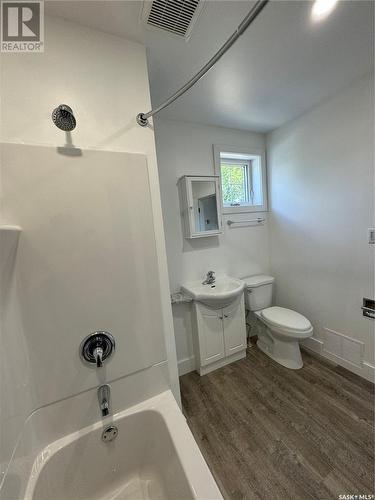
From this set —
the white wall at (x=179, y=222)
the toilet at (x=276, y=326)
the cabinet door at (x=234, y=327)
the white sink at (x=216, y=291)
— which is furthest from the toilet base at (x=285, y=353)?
the white wall at (x=179, y=222)

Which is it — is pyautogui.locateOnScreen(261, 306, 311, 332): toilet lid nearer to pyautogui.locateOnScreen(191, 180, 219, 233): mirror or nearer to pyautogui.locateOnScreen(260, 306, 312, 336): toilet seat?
pyautogui.locateOnScreen(260, 306, 312, 336): toilet seat

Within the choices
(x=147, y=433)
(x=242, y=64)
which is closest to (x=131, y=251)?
(x=147, y=433)

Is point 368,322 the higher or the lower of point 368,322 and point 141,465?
the higher

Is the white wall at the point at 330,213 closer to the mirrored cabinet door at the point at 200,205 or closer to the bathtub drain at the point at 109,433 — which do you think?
the mirrored cabinet door at the point at 200,205

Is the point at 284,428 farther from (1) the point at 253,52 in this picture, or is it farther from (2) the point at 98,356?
(1) the point at 253,52

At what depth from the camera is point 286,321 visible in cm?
187

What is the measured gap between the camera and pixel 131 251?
1075 mm

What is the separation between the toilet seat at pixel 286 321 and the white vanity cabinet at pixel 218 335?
0.89ft

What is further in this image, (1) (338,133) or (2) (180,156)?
(2) (180,156)

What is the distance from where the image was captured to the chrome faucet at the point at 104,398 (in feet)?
3.26

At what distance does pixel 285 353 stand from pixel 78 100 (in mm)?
2486

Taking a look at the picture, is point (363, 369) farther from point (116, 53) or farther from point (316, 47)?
point (116, 53)

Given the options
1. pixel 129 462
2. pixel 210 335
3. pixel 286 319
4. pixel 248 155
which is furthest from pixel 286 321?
pixel 248 155

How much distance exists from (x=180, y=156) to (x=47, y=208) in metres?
1.39
